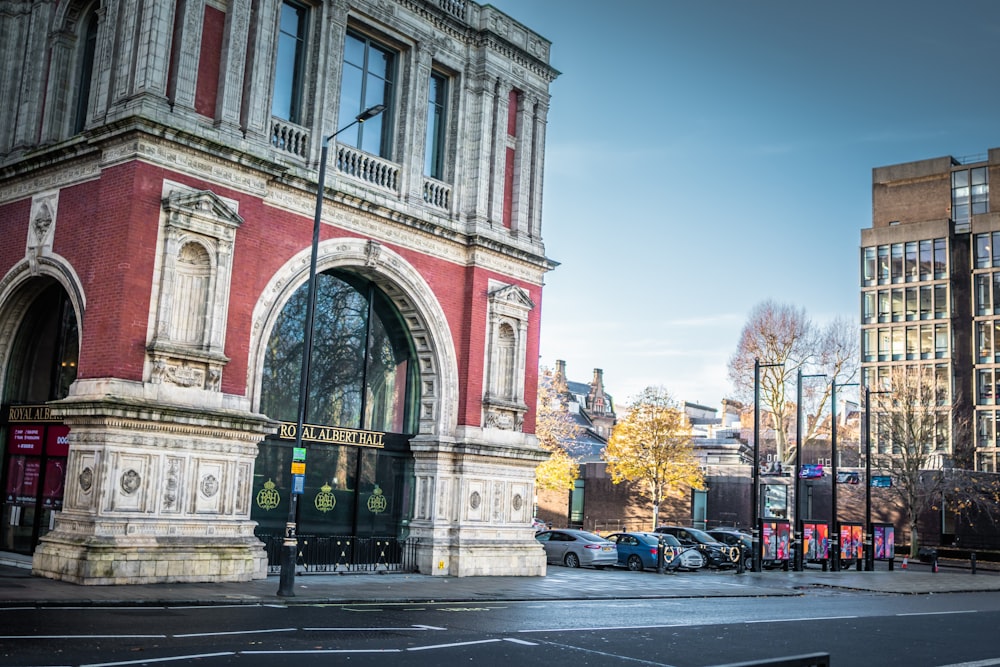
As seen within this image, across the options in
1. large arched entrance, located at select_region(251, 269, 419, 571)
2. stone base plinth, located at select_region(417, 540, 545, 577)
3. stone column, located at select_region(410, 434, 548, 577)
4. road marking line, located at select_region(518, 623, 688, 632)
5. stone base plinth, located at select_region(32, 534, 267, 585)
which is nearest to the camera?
road marking line, located at select_region(518, 623, 688, 632)

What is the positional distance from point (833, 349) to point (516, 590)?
1559 inches

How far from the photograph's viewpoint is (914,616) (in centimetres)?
2117

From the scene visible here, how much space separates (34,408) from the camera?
74.7 ft

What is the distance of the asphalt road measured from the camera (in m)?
11.4

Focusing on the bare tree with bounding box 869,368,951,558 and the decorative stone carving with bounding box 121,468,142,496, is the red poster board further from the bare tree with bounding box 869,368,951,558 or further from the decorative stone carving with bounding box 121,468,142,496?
the bare tree with bounding box 869,368,951,558

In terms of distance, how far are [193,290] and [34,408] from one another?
203 inches

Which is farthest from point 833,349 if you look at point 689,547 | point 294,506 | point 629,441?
point 294,506

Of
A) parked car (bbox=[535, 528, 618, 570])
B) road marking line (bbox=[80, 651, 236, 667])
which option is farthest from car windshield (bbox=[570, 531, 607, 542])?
road marking line (bbox=[80, 651, 236, 667])

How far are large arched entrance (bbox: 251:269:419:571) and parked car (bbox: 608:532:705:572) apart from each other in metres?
11.9

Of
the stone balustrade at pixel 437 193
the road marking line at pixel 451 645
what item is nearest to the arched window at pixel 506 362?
the stone balustrade at pixel 437 193

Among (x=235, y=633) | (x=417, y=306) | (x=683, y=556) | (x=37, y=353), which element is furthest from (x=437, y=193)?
(x=683, y=556)

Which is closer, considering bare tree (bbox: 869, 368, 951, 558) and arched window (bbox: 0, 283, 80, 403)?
arched window (bbox: 0, 283, 80, 403)

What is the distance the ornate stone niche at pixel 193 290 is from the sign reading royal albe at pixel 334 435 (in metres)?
3.13

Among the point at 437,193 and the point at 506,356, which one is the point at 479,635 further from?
the point at 437,193
